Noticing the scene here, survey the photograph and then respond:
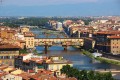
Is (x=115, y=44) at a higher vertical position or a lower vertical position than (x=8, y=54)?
lower

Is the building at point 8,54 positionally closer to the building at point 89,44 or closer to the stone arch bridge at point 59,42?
the stone arch bridge at point 59,42

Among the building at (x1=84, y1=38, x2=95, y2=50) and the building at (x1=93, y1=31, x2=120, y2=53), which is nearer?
the building at (x1=93, y1=31, x2=120, y2=53)

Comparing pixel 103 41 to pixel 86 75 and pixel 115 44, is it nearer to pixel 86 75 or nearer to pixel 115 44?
pixel 115 44

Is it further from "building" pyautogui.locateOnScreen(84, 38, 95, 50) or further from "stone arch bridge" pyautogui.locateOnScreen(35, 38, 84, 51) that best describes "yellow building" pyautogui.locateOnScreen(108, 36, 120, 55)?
"stone arch bridge" pyautogui.locateOnScreen(35, 38, 84, 51)

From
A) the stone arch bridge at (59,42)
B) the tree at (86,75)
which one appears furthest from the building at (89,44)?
the tree at (86,75)

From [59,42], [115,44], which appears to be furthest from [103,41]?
[59,42]

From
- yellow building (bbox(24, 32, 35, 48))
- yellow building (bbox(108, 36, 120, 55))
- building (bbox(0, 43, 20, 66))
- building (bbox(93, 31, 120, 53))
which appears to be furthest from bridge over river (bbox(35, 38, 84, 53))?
building (bbox(0, 43, 20, 66))

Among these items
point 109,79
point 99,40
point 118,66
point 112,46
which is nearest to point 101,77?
point 109,79

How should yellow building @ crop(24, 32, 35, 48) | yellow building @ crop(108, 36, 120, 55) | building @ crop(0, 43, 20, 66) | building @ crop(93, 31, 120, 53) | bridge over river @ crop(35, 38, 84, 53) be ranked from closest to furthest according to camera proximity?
building @ crop(0, 43, 20, 66) → yellow building @ crop(108, 36, 120, 55) → building @ crop(93, 31, 120, 53) → yellow building @ crop(24, 32, 35, 48) → bridge over river @ crop(35, 38, 84, 53)

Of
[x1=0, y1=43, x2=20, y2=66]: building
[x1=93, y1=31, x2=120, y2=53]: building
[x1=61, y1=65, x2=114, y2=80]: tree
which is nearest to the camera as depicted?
[x1=61, y1=65, x2=114, y2=80]: tree

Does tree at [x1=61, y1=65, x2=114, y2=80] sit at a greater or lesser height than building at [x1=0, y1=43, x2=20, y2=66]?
lesser

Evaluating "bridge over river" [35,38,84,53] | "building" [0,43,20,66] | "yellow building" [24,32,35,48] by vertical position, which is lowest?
"bridge over river" [35,38,84,53]
